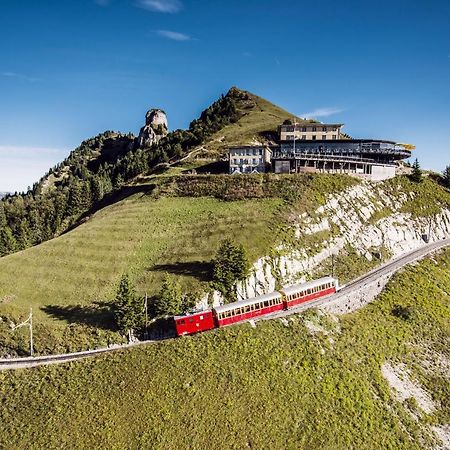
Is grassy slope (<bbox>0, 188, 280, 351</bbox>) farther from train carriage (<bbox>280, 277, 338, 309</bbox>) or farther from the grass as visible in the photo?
train carriage (<bbox>280, 277, 338, 309</bbox>)

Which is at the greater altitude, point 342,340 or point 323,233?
point 323,233

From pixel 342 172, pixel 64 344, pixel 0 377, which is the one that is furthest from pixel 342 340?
pixel 342 172

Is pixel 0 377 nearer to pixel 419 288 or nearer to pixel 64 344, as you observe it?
pixel 64 344

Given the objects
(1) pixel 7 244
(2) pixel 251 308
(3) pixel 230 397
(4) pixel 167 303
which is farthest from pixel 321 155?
(1) pixel 7 244

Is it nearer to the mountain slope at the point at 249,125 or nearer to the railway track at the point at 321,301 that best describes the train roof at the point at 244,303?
the railway track at the point at 321,301

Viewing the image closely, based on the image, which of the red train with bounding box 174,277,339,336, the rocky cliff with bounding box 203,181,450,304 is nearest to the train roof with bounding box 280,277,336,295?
the red train with bounding box 174,277,339,336

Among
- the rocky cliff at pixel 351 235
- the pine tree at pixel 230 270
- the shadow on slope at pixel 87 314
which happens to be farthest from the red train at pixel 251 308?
the shadow on slope at pixel 87 314
